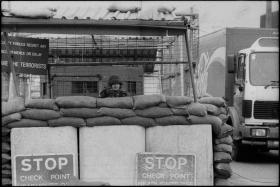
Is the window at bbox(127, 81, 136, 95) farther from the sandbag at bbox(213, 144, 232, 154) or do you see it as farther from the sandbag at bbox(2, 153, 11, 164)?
the sandbag at bbox(2, 153, 11, 164)

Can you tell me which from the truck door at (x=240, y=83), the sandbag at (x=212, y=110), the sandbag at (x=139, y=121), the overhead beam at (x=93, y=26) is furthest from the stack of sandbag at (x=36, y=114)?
the truck door at (x=240, y=83)

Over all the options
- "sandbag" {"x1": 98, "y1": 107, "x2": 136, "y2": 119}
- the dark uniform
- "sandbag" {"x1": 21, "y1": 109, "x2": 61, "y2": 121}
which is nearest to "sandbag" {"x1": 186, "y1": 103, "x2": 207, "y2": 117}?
"sandbag" {"x1": 98, "y1": 107, "x2": 136, "y2": 119}

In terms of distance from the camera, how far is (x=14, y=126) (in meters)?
5.84


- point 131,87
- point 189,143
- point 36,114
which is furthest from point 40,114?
point 131,87

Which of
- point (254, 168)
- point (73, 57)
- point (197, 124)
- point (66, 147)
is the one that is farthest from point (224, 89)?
point (66, 147)

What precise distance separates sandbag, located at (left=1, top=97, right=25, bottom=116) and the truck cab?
5331 mm

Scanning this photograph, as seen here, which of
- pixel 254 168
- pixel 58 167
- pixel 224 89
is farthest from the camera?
pixel 224 89

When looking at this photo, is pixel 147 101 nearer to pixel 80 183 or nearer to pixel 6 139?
pixel 80 183

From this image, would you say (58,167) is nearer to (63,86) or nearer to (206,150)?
(206,150)

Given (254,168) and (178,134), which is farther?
(254,168)

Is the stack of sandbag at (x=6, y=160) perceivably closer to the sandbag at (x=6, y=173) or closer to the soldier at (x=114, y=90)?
the sandbag at (x=6, y=173)

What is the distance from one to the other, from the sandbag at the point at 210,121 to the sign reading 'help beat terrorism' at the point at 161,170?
0.49 m

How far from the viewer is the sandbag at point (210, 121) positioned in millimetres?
6031

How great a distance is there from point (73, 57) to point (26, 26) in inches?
161
